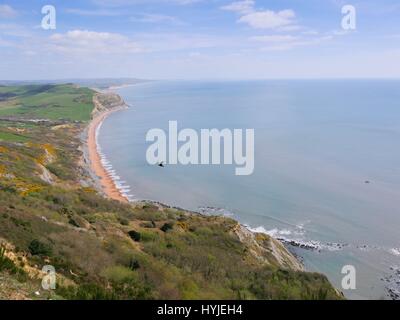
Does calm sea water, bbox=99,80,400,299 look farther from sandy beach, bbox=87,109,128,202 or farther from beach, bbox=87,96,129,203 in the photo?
sandy beach, bbox=87,109,128,202

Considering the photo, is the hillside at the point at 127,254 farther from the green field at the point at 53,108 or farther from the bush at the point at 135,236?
the green field at the point at 53,108

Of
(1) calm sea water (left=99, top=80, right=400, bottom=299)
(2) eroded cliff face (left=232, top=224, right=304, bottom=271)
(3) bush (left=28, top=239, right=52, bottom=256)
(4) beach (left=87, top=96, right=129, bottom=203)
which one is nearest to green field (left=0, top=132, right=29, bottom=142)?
(4) beach (left=87, top=96, right=129, bottom=203)

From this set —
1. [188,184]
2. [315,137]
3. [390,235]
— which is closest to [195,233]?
[390,235]

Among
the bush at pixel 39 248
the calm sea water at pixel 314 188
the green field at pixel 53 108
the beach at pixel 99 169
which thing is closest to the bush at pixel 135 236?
the bush at pixel 39 248

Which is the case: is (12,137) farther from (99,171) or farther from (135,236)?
(135,236)

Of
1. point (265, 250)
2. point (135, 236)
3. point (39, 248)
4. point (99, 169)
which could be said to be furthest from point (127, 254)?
point (99, 169)
